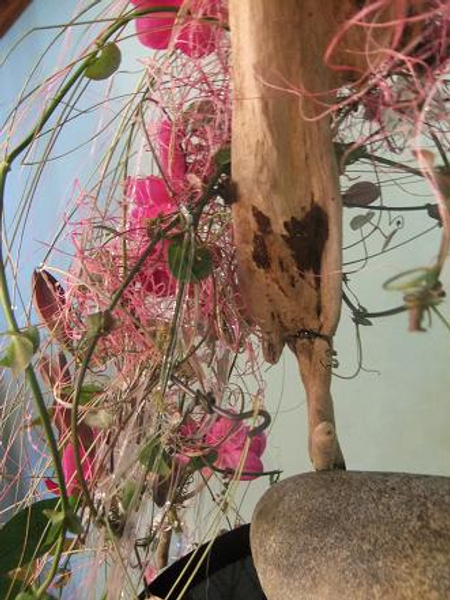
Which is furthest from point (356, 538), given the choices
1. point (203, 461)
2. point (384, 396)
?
point (384, 396)

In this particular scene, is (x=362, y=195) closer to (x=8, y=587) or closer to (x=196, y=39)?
(x=196, y=39)

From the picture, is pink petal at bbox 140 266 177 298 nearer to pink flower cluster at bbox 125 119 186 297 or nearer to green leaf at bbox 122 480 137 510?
pink flower cluster at bbox 125 119 186 297

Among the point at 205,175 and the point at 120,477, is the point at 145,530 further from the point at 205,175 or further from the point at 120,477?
the point at 205,175

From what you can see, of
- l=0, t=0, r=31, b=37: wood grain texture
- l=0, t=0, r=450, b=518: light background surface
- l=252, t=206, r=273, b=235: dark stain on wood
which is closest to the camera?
l=252, t=206, r=273, b=235: dark stain on wood

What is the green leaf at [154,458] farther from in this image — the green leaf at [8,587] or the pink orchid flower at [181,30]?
the pink orchid flower at [181,30]

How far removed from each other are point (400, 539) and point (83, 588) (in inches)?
12.9

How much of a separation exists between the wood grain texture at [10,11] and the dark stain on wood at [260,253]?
908 millimetres

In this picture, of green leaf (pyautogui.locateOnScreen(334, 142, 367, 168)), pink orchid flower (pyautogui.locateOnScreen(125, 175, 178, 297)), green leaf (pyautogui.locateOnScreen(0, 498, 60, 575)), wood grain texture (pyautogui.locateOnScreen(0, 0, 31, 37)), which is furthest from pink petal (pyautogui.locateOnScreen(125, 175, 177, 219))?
wood grain texture (pyautogui.locateOnScreen(0, 0, 31, 37))

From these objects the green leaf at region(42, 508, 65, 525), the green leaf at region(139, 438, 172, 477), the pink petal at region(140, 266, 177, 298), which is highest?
the pink petal at region(140, 266, 177, 298)

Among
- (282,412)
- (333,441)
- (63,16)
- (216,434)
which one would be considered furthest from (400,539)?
(63,16)

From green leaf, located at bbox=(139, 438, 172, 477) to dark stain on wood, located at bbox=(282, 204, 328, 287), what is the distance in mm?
147

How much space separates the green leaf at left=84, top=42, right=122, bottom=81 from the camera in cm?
41

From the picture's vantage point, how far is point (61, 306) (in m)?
0.50

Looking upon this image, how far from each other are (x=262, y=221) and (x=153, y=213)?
0.09 metres
